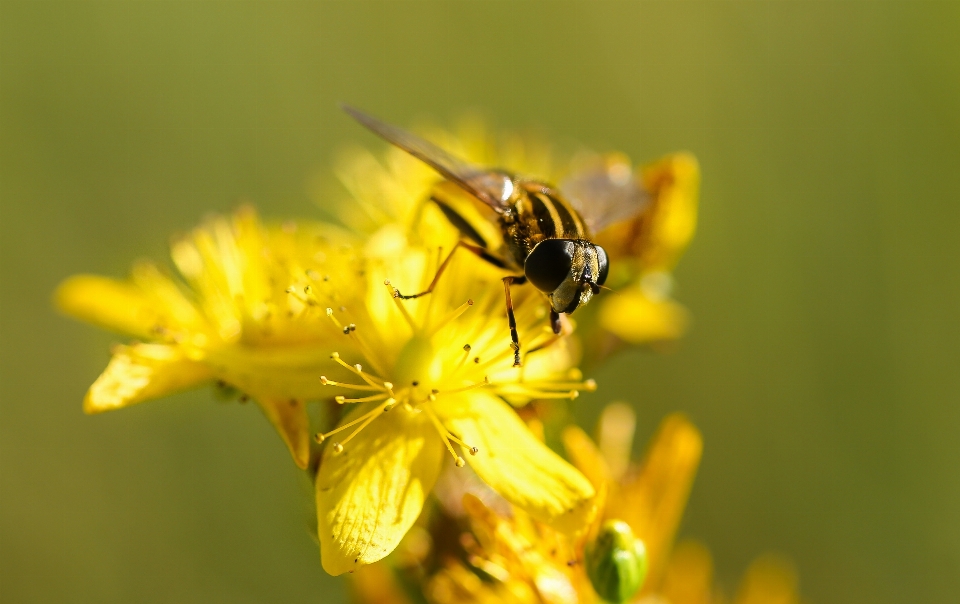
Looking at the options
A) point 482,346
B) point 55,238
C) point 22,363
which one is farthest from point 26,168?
point 482,346

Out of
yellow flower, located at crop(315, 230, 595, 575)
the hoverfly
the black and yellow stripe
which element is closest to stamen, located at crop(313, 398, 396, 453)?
yellow flower, located at crop(315, 230, 595, 575)

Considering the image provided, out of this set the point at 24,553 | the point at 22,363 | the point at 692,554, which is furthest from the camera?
the point at 22,363

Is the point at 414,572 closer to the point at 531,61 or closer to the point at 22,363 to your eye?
the point at 22,363

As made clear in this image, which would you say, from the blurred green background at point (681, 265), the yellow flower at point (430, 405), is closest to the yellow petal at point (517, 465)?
the yellow flower at point (430, 405)

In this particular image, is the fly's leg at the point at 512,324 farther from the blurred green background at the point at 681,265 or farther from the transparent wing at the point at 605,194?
the blurred green background at the point at 681,265

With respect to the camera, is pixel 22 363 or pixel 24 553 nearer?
pixel 24 553

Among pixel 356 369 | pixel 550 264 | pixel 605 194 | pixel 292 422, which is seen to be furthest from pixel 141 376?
pixel 605 194
